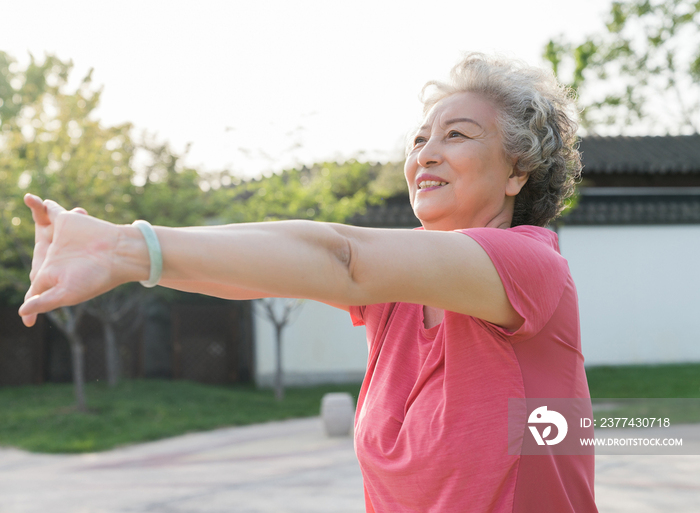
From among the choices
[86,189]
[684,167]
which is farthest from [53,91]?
[684,167]

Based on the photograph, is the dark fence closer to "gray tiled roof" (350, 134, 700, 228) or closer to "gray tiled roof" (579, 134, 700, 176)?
"gray tiled roof" (350, 134, 700, 228)

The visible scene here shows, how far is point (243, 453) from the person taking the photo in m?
8.18

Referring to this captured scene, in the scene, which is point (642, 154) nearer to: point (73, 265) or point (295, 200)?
point (295, 200)

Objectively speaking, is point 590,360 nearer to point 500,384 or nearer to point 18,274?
point 18,274

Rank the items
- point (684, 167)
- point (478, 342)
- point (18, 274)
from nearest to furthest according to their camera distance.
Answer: point (478, 342)
point (18, 274)
point (684, 167)

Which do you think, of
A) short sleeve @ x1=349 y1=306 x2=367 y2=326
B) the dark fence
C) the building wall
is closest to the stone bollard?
the building wall

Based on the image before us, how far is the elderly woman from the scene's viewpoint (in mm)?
920

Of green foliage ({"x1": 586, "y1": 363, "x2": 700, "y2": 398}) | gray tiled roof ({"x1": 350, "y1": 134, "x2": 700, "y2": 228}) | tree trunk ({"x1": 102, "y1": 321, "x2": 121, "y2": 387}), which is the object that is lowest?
green foliage ({"x1": 586, "y1": 363, "x2": 700, "y2": 398})

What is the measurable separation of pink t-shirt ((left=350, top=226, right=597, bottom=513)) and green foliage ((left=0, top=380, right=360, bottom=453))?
8.23 meters

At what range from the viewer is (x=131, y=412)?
10.3 metres

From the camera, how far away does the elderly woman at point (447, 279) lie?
920mm

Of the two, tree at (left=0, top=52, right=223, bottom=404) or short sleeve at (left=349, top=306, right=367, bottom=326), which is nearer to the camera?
short sleeve at (left=349, top=306, right=367, bottom=326)

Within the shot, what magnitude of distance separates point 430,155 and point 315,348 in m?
12.6

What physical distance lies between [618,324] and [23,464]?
38.1 feet
